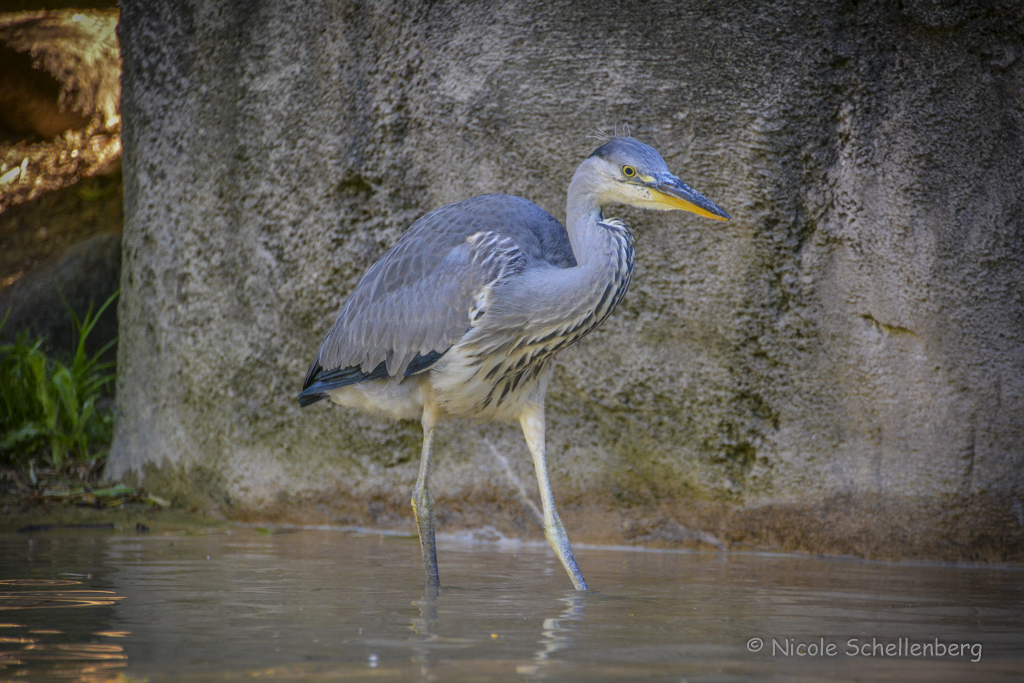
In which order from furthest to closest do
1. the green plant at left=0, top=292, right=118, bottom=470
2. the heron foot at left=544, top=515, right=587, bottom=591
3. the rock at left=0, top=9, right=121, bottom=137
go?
the rock at left=0, top=9, right=121, bottom=137
the green plant at left=0, top=292, right=118, bottom=470
the heron foot at left=544, top=515, right=587, bottom=591

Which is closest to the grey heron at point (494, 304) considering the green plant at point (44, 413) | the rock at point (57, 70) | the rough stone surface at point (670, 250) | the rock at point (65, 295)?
the rough stone surface at point (670, 250)

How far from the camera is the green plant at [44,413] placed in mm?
6348

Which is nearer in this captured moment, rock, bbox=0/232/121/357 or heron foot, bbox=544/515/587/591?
heron foot, bbox=544/515/587/591

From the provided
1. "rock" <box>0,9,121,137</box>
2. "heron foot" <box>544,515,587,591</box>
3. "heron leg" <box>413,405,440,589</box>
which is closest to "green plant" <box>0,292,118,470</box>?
"rock" <box>0,9,121,137</box>

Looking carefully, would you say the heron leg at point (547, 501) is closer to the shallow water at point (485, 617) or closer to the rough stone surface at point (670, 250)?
the shallow water at point (485, 617)

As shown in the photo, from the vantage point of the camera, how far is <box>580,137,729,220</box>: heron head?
3484 millimetres

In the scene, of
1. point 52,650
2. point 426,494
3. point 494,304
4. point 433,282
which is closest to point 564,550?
point 426,494

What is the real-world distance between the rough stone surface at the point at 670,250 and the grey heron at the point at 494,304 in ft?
3.58

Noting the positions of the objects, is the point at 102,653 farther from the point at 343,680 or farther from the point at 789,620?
the point at 789,620

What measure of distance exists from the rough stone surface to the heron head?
4.13 feet

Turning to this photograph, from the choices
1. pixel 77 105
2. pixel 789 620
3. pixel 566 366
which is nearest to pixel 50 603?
pixel 789 620

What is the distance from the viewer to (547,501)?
12.3 feet

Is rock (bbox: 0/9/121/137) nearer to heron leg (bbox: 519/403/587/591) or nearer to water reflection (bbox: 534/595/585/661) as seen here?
heron leg (bbox: 519/403/587/591)

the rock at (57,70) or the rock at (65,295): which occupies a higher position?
the rock at (57,70)
